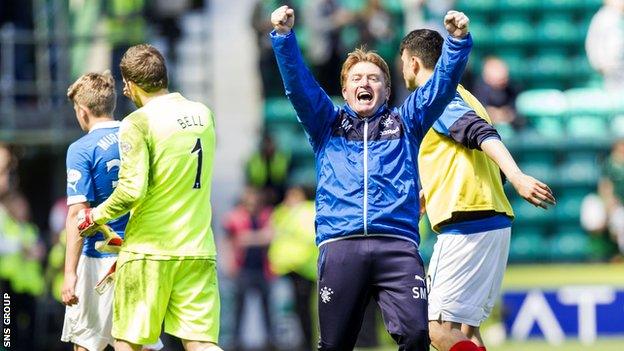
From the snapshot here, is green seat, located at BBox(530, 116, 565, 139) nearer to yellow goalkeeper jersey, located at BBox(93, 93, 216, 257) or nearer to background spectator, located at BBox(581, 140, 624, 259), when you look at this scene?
background spectator, located at BBox(581, 140, 624, 259)

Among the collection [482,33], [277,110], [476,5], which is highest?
[476,5]

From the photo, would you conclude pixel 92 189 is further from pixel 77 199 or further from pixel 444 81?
pixel 444 81

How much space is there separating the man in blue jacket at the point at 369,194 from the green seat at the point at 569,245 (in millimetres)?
10575

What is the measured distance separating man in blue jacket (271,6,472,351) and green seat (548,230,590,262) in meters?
10.6

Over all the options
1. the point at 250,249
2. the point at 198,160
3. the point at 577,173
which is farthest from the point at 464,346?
the point at 577,173

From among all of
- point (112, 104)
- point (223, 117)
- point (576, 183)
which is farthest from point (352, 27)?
point (112, 104)

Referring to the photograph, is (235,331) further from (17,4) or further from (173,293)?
(173,293)

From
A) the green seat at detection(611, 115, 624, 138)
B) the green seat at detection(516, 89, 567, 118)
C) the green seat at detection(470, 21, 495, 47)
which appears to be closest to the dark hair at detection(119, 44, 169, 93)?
the green seat at detection(516, 89, 567, 118)

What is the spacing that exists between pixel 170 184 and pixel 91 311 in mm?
1146

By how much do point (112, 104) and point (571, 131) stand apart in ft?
37.0

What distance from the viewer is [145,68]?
8352 millimetres

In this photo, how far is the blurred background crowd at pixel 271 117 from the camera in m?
16.6

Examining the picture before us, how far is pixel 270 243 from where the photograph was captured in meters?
17.3

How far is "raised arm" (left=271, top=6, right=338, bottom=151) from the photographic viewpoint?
783cm
